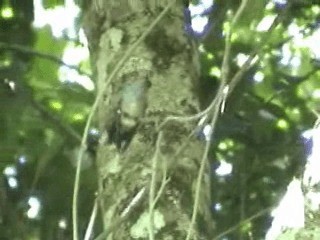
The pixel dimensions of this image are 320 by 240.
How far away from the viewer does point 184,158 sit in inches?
58.7

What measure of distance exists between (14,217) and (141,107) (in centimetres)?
62

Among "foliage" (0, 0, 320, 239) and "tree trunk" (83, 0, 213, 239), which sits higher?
"foliage" (0, 0, 320, 239)

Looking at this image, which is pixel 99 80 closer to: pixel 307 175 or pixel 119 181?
pixel 119 181

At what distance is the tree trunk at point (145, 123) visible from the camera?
139 centimetres

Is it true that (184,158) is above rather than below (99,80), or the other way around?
below

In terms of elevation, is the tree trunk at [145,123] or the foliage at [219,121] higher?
the foliage at [219,121]

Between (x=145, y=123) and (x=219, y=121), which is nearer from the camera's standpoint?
(x=145, y=123)

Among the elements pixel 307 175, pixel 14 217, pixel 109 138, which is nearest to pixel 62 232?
pixel 14 217

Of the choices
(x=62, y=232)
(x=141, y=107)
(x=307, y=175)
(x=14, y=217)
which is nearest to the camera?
(x=307, y=175)

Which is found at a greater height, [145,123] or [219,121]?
[219,121]

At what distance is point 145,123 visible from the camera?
152cm

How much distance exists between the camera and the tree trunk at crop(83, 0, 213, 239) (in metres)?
1.39

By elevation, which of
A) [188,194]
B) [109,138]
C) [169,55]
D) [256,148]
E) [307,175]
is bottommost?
[307,175]

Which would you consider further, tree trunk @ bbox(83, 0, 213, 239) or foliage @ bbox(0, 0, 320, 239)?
foliage @ bbox(0, 0, 320, 239)
